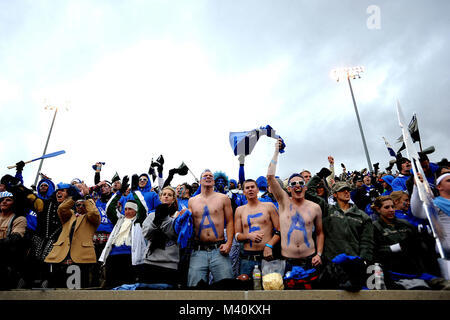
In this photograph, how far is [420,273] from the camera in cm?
342

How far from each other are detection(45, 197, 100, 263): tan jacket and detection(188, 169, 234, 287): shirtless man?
6.75ft

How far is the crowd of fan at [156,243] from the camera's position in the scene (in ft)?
11.0

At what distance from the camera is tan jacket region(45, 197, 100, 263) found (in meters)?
4.88

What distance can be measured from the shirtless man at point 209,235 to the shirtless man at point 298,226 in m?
0.90

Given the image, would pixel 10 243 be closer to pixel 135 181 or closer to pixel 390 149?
pixel 135 181

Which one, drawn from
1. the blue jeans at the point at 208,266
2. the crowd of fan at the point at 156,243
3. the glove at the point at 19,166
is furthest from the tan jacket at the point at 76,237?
the glove at the point at 19,166

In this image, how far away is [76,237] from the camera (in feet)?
16.5

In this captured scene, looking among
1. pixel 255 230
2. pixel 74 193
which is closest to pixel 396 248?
pixel 255 230

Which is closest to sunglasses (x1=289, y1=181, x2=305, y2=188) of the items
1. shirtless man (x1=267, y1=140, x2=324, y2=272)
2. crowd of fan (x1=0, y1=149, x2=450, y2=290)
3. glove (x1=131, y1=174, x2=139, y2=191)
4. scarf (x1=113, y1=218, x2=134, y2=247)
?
shirtless man (x1=267, y1=140, x2=324, y2=272)

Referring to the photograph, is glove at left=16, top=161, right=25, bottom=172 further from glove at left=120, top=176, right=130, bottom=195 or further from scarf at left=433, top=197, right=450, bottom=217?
scarf at left=433, top=197, right=450, bottom=217

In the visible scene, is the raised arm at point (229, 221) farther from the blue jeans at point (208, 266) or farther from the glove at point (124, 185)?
the glove at point (124, 185)

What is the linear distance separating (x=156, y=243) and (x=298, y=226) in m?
2.27

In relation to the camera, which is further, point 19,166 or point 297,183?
point 19,166
